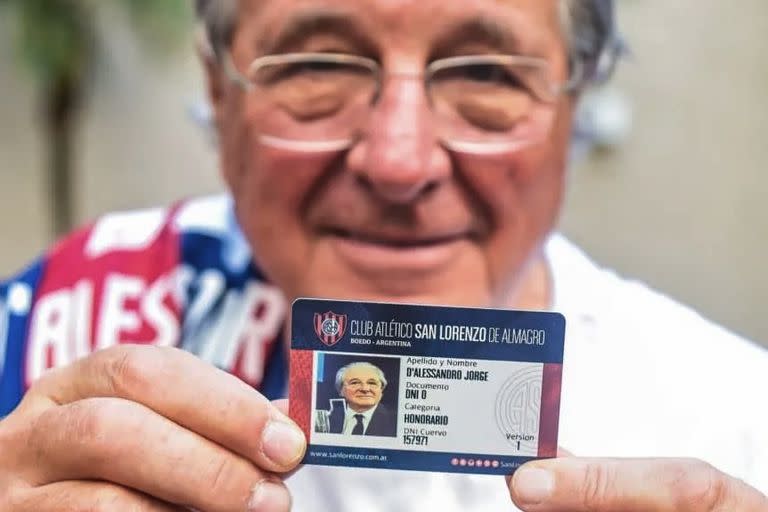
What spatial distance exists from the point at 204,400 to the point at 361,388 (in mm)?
133

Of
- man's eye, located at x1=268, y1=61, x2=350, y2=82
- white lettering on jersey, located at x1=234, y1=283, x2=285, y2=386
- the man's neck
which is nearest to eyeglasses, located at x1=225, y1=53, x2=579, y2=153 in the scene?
man's eye, located at x1=268, y1=61, x2=350, y2=82

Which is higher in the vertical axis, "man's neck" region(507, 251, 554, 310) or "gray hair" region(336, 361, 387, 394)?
"man's neck" region(507, 251, 554, 310)

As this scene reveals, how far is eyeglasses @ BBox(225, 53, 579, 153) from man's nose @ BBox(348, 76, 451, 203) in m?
0.01

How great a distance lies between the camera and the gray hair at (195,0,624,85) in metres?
1.18

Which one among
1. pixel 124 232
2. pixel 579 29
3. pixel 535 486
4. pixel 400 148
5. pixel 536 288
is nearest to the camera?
pixel 535 486

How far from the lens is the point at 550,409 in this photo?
2.42ft

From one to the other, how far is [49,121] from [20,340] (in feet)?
12.9

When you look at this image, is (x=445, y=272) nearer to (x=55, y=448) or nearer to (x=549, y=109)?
(x=549, y=109)

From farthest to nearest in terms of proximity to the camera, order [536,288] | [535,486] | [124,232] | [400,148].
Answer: [124,232]
[536,288]
[400,148]
[535,486]

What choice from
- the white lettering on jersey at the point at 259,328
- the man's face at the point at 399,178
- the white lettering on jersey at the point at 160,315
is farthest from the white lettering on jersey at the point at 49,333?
the man's face at the point at 399,178

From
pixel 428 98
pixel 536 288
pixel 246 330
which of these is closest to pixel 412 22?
pixel 428 98

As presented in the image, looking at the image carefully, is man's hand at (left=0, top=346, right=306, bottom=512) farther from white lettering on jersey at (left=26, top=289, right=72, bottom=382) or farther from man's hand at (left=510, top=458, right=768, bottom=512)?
white lettering on jersey at (left=26, top=289, right=72, bottom=382)

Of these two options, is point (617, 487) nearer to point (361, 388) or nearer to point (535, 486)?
point (535, 486)

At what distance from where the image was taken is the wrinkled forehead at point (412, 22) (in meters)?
1.05
